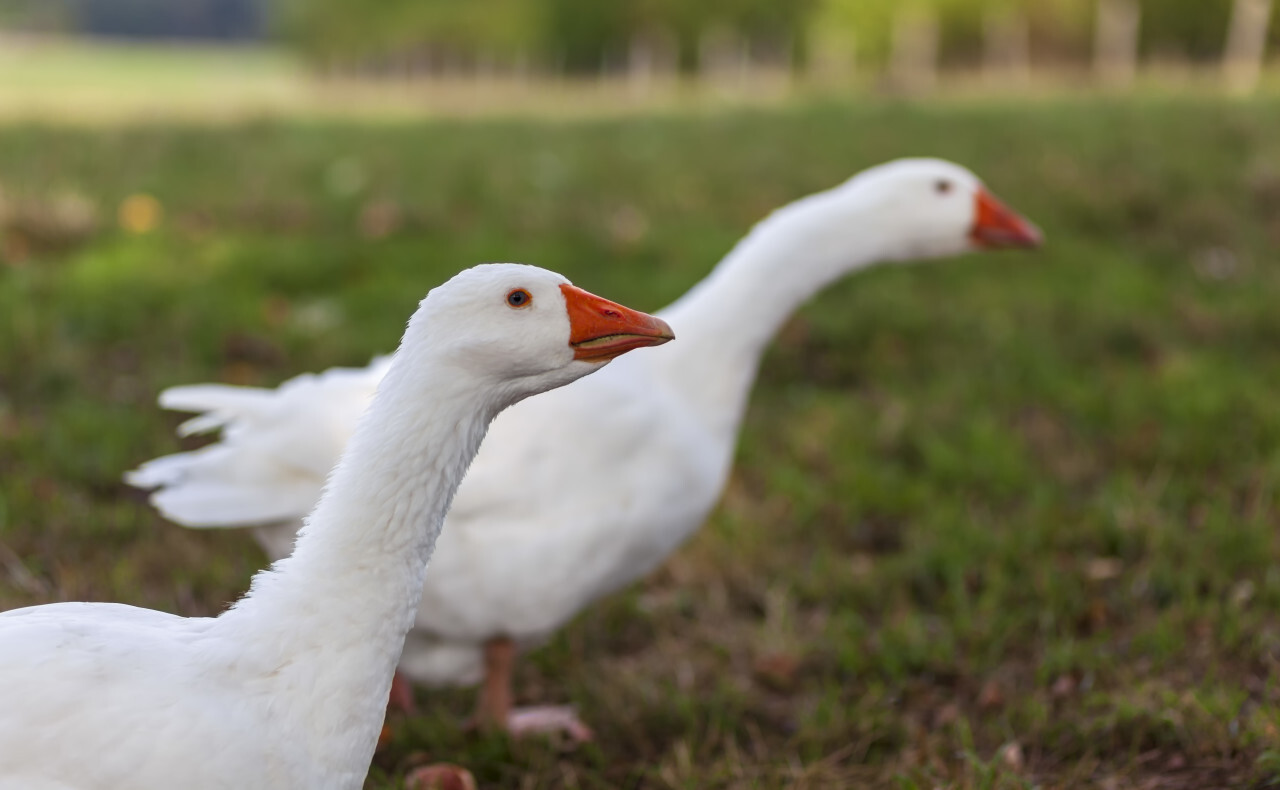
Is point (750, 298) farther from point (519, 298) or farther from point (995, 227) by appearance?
point (519, 298)

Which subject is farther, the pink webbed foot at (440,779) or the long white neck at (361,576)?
the pink webbed foot at (440,779)

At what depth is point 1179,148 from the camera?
26.8 feet

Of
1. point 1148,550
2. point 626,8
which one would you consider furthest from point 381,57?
point 1148,550

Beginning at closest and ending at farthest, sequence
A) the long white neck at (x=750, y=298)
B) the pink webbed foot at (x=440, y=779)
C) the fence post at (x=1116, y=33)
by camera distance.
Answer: the pink webbed foot at (x=440, y=779)
the long white neck at (x=750, y=298)
the fence post at (x=1116, y=33)

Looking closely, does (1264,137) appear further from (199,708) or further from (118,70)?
(118,70)

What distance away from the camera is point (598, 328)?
2.12 meters

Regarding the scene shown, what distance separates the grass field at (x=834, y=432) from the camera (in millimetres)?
3100

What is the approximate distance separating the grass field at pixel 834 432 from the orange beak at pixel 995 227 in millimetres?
986

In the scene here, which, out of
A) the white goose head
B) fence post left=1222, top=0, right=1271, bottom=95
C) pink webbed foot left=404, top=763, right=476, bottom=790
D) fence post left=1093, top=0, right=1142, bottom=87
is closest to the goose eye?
pink webbed foot left=404, top=763, right=476, bottom=790

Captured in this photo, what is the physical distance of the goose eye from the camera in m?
2.06

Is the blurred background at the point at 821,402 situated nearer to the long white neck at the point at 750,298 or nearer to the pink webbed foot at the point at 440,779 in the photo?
the pink webbed foot at the point at 440,779

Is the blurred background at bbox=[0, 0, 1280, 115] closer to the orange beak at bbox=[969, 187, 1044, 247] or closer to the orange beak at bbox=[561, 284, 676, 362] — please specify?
the orange beak at bbox=[969, 187, 1044, 247]

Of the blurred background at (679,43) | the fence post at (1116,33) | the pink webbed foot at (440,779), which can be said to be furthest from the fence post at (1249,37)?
the pink webbed foot at (440,779)

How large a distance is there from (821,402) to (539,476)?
2385mm
